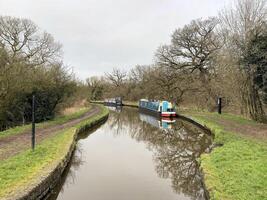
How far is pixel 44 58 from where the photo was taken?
2911cm

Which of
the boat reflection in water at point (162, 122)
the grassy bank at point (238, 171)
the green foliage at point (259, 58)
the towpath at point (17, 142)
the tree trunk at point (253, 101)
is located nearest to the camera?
the grassy bank at point (238, 171)

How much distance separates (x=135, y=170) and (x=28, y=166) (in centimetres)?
310

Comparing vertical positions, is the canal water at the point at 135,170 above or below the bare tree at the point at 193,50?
below

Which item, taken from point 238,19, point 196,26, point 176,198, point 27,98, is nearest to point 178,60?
point 196,26

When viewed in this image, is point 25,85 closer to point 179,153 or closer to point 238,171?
point 179,153

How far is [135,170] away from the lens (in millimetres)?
8391

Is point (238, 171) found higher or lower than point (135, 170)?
higher

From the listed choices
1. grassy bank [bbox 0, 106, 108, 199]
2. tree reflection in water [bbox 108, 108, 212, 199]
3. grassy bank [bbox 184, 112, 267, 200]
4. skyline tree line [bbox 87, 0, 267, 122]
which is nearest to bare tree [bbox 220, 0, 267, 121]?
skyline tree line [bbox 87, 0, 267, 122]

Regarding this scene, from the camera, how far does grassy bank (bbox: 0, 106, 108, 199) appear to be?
514 cm

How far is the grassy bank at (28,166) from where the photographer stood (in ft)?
16.9

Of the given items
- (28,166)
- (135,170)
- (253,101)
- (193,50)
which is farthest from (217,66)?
(28,166)

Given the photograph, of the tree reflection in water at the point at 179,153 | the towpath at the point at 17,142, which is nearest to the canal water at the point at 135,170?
the tree reflection in water at the point at 179,153

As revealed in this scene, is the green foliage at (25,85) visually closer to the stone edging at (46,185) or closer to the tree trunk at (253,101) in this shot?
the stone edging at (46,185)

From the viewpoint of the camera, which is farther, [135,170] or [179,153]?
[179,153]
